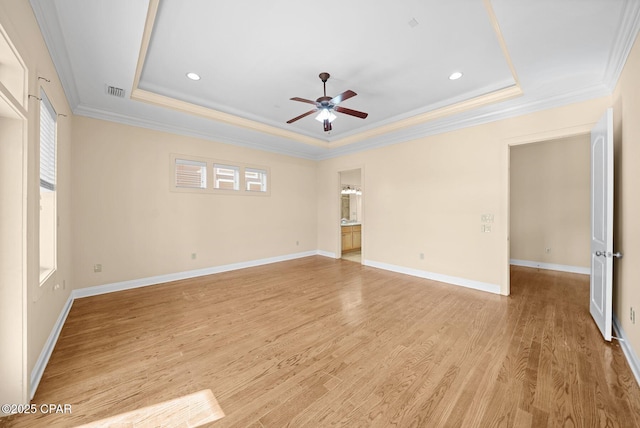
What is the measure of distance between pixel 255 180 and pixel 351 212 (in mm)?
4533

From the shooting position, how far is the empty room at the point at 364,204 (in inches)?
67.3

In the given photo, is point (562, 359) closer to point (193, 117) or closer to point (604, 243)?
point (604, 243)

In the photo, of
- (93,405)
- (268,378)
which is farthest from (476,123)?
(93,405)

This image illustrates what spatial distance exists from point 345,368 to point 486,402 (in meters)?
1.00

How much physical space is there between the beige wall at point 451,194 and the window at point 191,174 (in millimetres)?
3411

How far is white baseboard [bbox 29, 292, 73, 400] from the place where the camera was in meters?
1.83

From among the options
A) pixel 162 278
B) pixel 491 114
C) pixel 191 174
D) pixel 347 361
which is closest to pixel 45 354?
pixel 162 278

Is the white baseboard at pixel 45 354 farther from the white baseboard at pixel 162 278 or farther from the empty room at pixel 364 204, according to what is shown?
the white baseboard at pixel 162 278

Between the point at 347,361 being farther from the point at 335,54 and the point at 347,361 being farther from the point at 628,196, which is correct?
the point at 335,54

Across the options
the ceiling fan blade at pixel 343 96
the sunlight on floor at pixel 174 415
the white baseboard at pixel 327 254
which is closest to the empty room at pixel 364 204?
the sunlight on floor at pixel 174 415

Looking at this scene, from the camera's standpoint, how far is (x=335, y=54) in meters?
2.75

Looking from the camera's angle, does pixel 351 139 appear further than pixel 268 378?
Yes

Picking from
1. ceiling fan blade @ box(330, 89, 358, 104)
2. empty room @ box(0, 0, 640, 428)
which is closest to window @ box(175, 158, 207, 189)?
empty room @ box(0, 0, 640, 428)

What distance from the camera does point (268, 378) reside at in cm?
197
